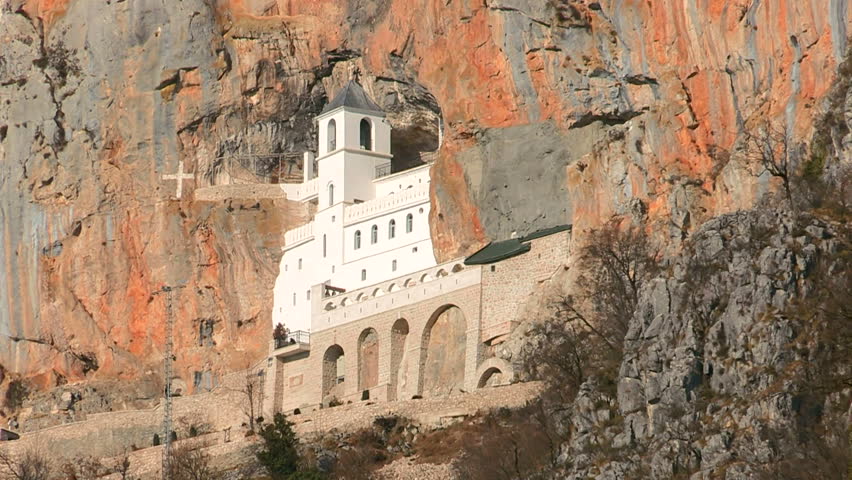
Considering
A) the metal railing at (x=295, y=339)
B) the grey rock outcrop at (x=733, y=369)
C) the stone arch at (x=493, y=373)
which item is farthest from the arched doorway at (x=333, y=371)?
the grey rock outcrop at (x=733, y=369)

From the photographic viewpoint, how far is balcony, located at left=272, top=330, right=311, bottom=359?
340 ft

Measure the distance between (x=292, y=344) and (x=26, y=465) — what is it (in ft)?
42.3

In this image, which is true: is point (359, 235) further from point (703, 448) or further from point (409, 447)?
point (703, 448)

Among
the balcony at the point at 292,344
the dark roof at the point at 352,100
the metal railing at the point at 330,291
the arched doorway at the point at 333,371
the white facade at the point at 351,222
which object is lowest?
the arched doorway at the point at 333,371

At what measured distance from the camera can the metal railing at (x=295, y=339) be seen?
342ft

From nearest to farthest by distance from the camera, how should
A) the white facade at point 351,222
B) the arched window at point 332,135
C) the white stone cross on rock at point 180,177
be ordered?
the white facade at point 351,222 < the arched window at point 332,135 < the white stone cross on rock at point 180,177

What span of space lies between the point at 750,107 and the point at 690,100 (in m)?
4.21

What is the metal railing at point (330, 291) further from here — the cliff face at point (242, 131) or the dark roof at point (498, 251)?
the dark roof at point (498, 251)

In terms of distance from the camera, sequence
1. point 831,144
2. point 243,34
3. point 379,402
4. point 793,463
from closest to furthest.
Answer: point 793,463 → point 831,144 → point 379,402 → point 243,34

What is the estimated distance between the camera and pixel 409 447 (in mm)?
89812

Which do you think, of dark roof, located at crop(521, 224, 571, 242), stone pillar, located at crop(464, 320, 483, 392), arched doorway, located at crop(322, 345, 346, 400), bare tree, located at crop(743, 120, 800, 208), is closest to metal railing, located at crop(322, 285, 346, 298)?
arched doorway, located at crop(322, 345, 346, 400)

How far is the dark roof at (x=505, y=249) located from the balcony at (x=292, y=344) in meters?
10.1

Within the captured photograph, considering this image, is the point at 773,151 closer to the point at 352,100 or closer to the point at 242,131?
the point at 352,100

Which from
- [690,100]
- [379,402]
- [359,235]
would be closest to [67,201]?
[359,235]
